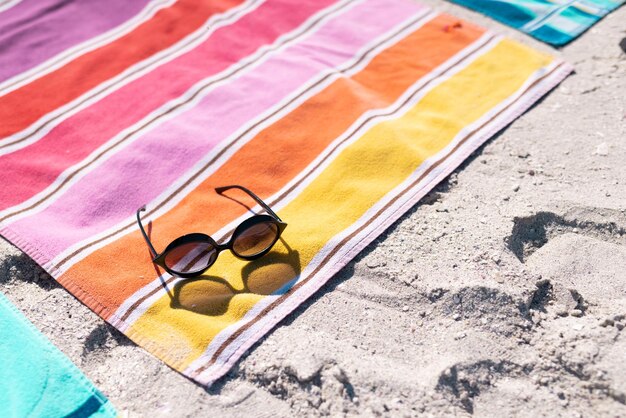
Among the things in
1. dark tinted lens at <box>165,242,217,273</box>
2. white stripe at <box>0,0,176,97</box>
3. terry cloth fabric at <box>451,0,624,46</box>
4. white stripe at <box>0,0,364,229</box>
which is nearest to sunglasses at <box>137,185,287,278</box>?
dark tinted lens at <box>165,242,217,273</box>

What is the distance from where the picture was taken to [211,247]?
6.03 feet

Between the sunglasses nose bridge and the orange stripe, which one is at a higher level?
the sunglasses nose bridge

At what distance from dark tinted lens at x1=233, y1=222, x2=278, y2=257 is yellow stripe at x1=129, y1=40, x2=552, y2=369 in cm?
5

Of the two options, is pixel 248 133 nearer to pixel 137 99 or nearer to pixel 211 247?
pixel 137 99

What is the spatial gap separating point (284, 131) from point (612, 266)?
1.11 metres

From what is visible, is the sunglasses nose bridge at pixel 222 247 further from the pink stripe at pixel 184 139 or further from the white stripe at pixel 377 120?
the pink stripe at pixel 184 139

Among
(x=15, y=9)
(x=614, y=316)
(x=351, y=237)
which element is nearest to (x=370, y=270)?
(x=351, y=237)

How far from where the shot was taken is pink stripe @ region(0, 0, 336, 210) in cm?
216

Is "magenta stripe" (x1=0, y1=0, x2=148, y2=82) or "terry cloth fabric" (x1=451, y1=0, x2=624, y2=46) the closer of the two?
"magenta stripe" (x1=0, y1=0, x2=148, y2=82)

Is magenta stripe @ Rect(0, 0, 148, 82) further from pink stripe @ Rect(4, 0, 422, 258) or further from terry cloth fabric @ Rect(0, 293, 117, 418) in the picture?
terry cloth fabric @ Rect(0, 293, 117, 418)

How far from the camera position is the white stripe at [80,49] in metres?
2.48

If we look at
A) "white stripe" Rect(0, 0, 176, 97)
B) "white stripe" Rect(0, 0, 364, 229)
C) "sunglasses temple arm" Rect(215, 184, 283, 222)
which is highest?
"white stripe" Rect(0, 0, 176, 97)

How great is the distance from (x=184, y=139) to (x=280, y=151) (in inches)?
12.7

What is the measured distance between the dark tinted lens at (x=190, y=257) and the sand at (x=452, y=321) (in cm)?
23
